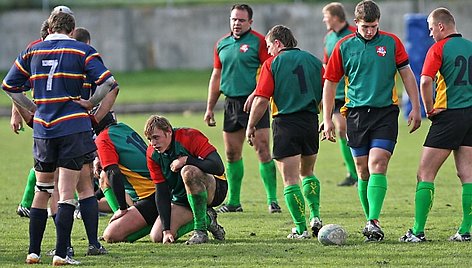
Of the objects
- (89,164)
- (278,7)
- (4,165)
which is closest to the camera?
(89,164)

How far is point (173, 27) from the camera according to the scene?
3631cm

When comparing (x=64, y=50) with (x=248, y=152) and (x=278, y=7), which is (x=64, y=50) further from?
(x=278, y=7)

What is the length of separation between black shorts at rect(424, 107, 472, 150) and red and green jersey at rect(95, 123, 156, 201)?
267 cm

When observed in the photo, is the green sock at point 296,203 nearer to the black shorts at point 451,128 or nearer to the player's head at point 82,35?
the black shorts at point 451,128

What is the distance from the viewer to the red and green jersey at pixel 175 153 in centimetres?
932

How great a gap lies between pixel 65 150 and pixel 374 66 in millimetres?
2784

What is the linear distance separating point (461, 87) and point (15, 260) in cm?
397

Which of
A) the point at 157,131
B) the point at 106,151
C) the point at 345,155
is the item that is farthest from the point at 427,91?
the point at 345,155

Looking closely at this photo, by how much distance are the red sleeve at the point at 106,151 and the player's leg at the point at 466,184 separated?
311 cm

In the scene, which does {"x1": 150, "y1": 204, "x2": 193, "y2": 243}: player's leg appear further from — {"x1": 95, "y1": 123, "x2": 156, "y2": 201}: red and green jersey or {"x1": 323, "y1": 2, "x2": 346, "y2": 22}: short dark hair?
{"x1": 323, "y1": 2, "x2": 346, "y2": 22}: short dark hair

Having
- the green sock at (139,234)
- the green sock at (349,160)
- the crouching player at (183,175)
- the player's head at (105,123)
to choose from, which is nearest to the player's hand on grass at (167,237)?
the crouching player at (183,175)

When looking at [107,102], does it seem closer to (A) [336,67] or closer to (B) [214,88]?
(A) [336,67]

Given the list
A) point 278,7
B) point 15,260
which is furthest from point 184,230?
point 278,7

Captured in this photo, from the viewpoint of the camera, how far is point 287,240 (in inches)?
372
